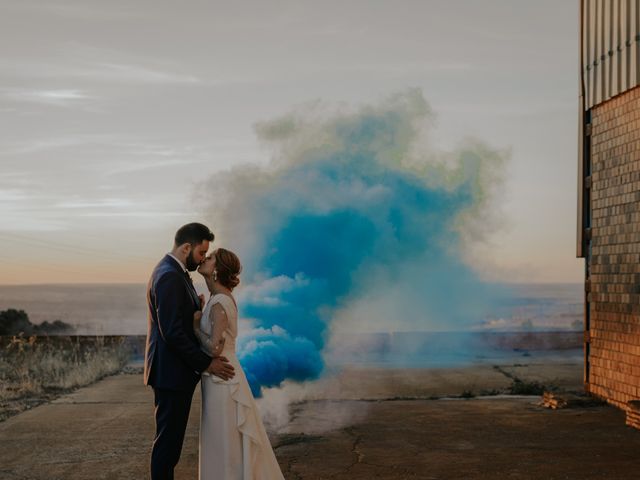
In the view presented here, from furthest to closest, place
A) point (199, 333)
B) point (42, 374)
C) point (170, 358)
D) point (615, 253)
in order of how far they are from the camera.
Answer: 1. point (42, 374)
2. point (615, 253)
3. point (199, 333)
4. point (170, 358)

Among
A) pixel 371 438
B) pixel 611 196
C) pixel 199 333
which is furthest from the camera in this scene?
pixel 611 196

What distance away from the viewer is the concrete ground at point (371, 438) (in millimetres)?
9148

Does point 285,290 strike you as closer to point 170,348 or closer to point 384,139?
point 384,139

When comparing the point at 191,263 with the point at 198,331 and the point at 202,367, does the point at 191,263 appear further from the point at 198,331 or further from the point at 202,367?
the point at 202,367

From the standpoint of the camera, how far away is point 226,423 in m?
6.85

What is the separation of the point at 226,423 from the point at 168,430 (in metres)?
0.46

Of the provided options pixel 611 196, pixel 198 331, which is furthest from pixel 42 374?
pixel 198 331

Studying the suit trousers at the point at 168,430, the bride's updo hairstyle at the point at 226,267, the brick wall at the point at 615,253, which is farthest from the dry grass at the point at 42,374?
the brick wall at the point at 615,253

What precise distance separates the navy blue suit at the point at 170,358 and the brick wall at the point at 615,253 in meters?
8.06

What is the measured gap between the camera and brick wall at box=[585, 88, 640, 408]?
12750mm

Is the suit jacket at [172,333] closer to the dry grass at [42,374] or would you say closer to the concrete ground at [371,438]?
the concrete ground at [371,438]

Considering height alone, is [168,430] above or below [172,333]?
below

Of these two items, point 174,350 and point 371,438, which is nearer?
point 174,350

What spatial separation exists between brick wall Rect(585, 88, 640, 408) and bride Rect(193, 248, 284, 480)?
7.67 meters
